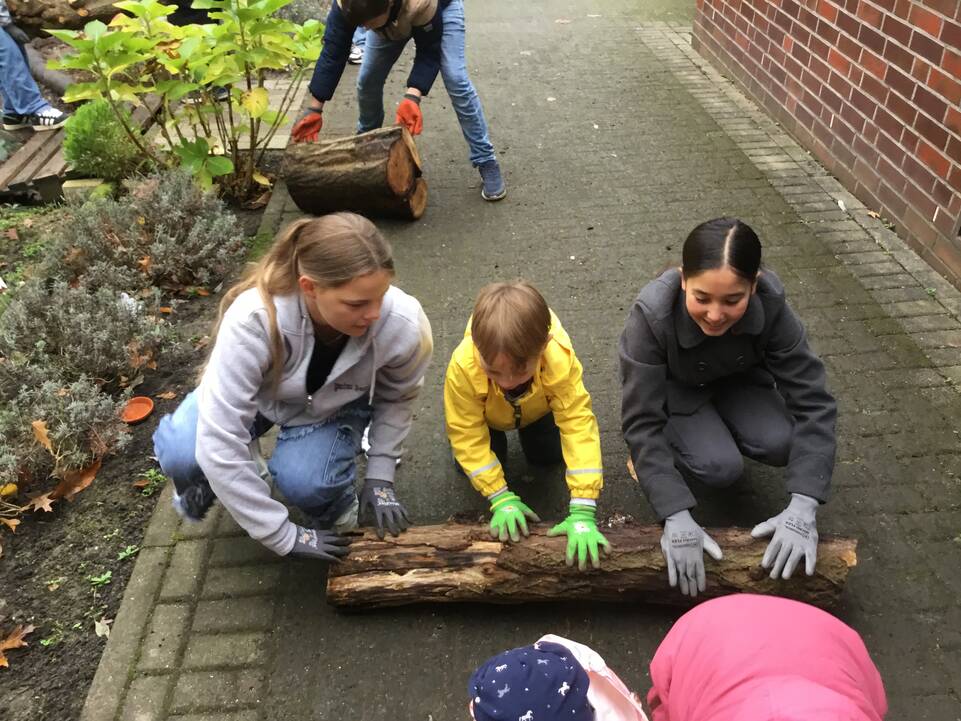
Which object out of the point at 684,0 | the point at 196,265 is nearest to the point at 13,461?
the point at 196,265

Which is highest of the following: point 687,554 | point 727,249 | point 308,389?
point 727,249

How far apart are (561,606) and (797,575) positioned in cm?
73

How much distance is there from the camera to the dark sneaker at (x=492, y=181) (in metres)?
4.90

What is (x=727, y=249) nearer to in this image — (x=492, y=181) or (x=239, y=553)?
(x=239, y=553)

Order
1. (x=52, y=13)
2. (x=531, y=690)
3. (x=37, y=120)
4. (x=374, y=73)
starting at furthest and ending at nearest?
(x=52, y=13)
(x=37, y=120)
(x=374, y=73)
(x=531, y=690)

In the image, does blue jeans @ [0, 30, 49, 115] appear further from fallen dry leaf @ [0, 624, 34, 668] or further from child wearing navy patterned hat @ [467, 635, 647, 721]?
child wearing navy patterned hat @ [467, 635, 647, 721]

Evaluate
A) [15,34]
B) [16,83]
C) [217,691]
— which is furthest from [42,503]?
[15,34]

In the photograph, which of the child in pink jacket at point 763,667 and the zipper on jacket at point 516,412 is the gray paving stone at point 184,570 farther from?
the child in pink jacket at point 763,667

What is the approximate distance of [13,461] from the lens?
9.27ft

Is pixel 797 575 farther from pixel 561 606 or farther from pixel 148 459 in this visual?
pixel 148 459

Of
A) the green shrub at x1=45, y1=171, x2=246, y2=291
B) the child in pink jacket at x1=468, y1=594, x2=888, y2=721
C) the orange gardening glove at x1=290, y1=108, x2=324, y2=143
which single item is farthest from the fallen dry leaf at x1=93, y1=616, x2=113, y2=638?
the orange gardening glove at x1=290, y1=108, x2=324, y2=143

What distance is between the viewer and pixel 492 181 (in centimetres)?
495

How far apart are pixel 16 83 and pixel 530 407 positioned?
5.34 meters

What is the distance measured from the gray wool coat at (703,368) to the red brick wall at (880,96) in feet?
6.77
